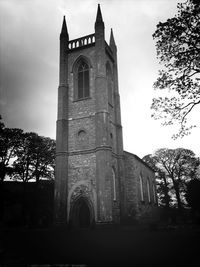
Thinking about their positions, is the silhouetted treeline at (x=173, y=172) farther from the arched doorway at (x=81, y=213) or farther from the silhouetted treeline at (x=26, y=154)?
the arched doorway at (x=81, y=213)

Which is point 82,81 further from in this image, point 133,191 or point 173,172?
point 173,172

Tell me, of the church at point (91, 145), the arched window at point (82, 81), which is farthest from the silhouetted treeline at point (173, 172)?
the arched window at point (82, 81)

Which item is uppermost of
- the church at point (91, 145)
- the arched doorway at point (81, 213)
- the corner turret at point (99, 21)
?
the corner turret at point (99, 21)

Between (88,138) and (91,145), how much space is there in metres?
0.85

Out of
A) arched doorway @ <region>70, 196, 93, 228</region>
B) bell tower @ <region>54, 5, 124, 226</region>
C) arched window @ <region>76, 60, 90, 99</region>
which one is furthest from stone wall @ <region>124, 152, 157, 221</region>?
arched window @ <region>76, 60, 90, 99</region>

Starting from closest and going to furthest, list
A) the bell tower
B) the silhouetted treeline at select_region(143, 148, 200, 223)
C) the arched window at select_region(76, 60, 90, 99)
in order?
1. the bell tower
2. the arched window at select_region(76, 60, 90, 99)
3. the silhouetted treeline at select_region(143, 148, 200, 223)

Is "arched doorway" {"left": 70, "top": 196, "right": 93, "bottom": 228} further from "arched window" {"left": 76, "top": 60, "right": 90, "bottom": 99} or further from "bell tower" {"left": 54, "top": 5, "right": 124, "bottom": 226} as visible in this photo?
"arched window" {"left": 76, "top": 60, "right": 90, "bottom": 99}

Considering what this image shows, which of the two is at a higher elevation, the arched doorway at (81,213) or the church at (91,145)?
the church at (91,145)

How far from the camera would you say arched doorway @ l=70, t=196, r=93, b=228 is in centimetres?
2266

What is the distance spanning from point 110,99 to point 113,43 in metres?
9.69

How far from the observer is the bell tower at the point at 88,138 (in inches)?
888

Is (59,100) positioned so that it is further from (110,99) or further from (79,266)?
(79,266)

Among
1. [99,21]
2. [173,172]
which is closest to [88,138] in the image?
[99,21]

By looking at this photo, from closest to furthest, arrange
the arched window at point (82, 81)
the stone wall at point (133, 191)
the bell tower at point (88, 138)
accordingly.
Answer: the bell tower at point (88, 138), the stone wall at point (133, 191), the arched window at point (82, 81)
